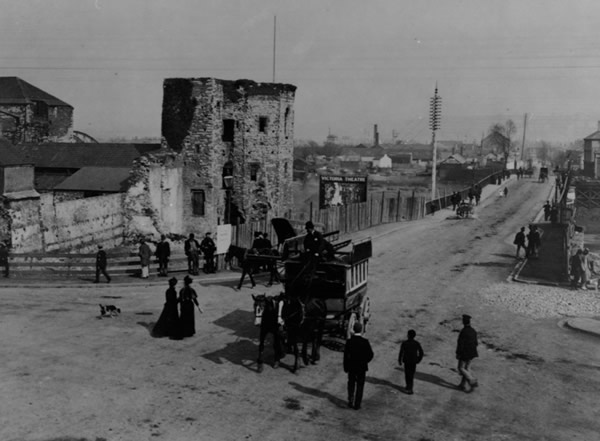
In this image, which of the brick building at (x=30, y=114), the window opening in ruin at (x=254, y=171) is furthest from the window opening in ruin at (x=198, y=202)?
the brick building at (x=30, y=114)

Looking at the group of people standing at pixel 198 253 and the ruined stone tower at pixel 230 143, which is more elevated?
the ruined stone tower at pixel 230 143

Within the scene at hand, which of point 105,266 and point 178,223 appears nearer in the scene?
point 105,266

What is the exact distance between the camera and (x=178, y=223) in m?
37.2

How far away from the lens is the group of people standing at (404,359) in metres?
11.0

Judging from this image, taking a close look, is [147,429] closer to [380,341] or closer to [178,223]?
[380,341]

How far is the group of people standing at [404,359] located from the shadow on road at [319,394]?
0.22 m

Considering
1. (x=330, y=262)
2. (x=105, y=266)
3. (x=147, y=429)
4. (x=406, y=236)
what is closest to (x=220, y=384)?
(x=147, y=429)

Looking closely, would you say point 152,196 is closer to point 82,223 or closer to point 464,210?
point 82,223

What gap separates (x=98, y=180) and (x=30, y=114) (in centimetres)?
2536

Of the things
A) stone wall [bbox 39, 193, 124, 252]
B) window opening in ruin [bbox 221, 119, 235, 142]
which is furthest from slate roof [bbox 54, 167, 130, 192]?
window opening in ruin [bbox 221, 119, 235, 142]

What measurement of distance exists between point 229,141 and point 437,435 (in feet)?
98.2

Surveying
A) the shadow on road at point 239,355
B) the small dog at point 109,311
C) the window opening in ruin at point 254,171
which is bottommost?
the shadow on road at point 239,355

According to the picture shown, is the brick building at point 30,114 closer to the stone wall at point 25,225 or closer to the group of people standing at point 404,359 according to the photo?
the stone wall at point 25,225

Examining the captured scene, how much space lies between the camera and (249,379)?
485 inches
